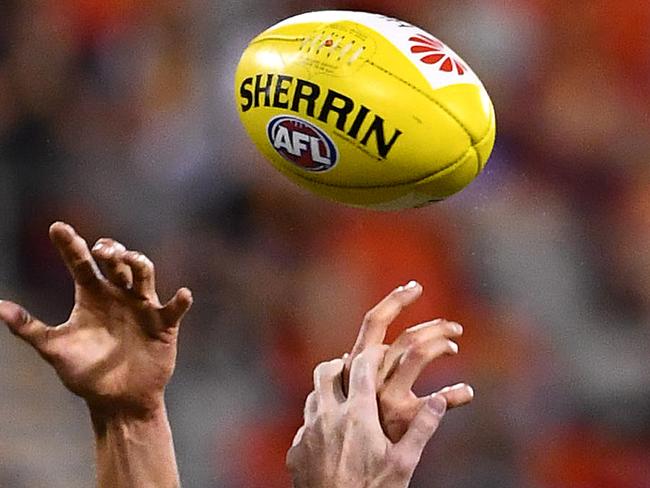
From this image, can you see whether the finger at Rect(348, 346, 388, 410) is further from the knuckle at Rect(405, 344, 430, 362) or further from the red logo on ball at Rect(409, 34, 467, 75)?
the red logo on ball at Rect(409, 34, 467, 75)

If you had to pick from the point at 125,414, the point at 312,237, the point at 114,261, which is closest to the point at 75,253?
the point at 114,261

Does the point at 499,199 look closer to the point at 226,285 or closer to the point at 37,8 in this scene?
the point at 226,285

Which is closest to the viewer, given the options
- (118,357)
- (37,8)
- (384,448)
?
(384,448)

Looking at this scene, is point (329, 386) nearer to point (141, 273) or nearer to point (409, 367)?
point (409, 367)

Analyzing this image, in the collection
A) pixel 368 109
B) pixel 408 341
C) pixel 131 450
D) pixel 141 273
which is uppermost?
pixel 368 109

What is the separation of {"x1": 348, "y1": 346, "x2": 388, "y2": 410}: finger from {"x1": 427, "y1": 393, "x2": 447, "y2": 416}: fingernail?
57mm

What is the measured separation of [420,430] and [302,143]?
1.44 feet

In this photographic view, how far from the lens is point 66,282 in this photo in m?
2.53

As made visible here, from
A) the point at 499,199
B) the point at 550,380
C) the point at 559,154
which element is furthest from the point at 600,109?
the point at 550,380

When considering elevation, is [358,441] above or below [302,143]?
below

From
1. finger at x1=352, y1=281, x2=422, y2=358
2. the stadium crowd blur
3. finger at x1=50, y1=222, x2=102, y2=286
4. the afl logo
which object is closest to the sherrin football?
the afl logo

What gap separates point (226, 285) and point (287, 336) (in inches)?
7.1

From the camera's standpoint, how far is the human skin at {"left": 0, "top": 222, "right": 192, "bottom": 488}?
1162 millimetres

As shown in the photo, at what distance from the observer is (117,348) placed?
4.03ft
